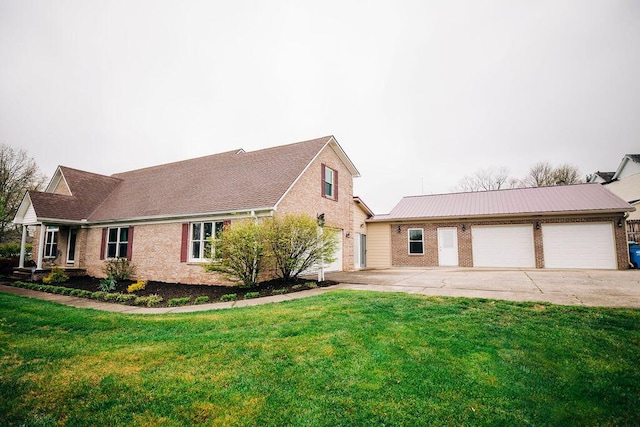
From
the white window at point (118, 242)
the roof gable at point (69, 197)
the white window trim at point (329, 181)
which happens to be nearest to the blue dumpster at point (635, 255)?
the white window trim at point (329, 181)

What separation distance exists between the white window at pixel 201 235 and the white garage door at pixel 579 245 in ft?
57.6

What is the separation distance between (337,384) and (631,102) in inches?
716

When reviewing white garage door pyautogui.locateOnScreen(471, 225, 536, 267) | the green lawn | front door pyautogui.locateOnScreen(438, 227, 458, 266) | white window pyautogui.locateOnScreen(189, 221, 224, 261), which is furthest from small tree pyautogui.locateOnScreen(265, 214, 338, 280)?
white garage door pyautogui.locateOnScreen(471, 225, 536, 267)

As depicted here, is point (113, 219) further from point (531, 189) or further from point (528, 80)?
point (531, 189)

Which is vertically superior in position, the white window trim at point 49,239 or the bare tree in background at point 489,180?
the bare tree in background at point 489,180

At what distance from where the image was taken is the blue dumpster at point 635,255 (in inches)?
617

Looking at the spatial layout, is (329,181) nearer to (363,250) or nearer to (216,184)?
(216,184)

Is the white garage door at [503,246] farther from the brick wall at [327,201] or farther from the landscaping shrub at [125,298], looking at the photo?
the landscaping shrub at [125,298]

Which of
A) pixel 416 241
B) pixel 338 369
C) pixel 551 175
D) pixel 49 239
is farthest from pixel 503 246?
pixel 49 239

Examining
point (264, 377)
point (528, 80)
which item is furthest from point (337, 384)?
point (528, 80)

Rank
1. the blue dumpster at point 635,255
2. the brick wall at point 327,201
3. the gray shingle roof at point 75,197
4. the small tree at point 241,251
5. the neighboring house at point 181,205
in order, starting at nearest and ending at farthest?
the small tree at point 241,251 < the neighboring house at point 181,205 < the brick wall at point 327,201 < the blue dumpster at point 635,255 < the gray shingle roof at point 75,197

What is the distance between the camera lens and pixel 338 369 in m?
3.79

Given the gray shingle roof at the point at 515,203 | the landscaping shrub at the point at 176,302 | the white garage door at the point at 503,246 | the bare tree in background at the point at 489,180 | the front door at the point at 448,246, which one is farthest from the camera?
the bare tree in background at the point at 489,180

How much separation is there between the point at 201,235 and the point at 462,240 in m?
15.3
